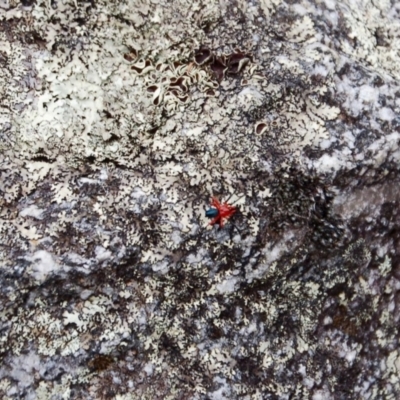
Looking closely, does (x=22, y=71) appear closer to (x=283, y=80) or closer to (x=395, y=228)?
(x=283, y=80)

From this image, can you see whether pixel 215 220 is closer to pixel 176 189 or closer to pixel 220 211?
pixel 220 211

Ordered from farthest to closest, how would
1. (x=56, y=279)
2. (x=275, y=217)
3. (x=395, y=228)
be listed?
(x=395, y=228) < (x=275, y=217) < (x=56, y=279)

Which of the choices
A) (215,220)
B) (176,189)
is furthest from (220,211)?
(176,189)

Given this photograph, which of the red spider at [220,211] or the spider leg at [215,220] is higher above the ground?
the red spider at [220,211]

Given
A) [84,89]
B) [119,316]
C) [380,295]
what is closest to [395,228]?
[380,295]
